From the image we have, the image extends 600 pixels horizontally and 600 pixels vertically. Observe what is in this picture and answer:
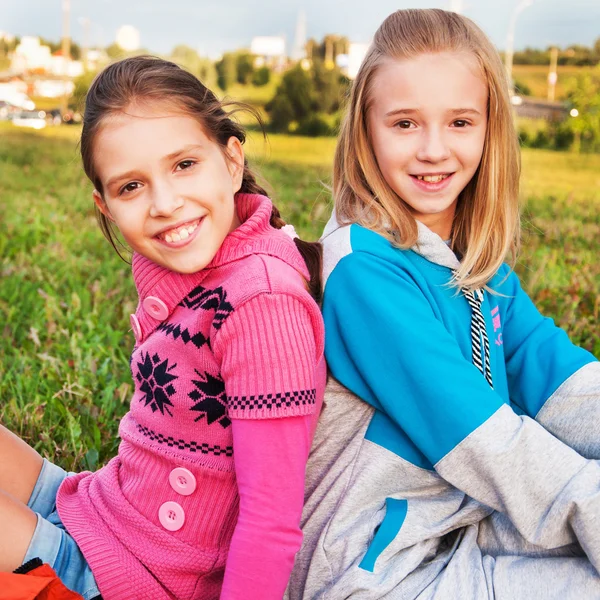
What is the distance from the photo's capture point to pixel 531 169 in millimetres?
9602

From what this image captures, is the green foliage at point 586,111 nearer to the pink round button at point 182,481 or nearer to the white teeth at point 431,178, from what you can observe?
the white teeth at point 431,178

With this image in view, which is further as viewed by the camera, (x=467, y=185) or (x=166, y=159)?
(x=467, y=185)

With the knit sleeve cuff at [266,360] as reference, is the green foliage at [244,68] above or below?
above

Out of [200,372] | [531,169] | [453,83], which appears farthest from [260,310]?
[531,169]

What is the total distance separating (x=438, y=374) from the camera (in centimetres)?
177

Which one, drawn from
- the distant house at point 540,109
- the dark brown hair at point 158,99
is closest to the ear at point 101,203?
the dark brown hair at point 158,99

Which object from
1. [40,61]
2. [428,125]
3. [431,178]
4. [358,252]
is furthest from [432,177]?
[40,61]

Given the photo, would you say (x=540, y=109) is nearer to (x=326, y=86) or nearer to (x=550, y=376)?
(x=326, y=86)

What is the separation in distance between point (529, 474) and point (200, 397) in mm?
689

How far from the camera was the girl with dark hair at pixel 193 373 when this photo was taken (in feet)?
5.45

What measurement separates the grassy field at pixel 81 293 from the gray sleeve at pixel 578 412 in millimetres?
1061

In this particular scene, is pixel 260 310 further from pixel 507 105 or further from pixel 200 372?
pixel 507 105

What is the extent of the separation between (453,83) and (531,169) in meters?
7.98

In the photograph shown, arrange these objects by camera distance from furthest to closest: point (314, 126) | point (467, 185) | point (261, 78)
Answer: point (261, 78) < point (314, 126) < point (467, 185)
